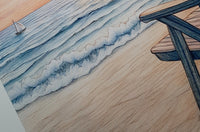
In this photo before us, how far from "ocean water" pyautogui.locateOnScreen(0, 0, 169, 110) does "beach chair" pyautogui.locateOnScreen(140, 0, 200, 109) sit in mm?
295

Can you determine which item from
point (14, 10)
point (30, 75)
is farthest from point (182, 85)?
point (14, 10)

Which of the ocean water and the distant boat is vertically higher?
the distant boat

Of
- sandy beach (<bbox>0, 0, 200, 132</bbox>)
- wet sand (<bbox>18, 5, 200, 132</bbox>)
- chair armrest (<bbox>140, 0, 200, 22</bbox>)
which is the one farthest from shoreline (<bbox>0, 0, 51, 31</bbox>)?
Answer: chair armrest (<bbox>140, 0, 200, 22</bbox>)

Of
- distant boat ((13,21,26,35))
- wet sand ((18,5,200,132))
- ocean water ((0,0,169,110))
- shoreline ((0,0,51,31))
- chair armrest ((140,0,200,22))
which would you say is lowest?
wet sand ((18,5,200,132))

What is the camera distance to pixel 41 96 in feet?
5.30

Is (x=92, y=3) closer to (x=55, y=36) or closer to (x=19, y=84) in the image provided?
(x=55, y=36)

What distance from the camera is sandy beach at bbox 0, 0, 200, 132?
4.58ft

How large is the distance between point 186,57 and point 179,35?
0.11m

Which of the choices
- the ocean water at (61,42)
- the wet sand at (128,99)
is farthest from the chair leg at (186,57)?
the ocean water at (61,42)

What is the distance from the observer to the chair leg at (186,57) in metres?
1.08

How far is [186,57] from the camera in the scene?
3.67 ft

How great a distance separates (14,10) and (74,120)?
811 millimetres

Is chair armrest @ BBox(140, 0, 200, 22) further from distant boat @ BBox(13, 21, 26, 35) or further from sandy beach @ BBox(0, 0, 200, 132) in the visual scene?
distant boat @ BBox(13, 21, 26, 35)

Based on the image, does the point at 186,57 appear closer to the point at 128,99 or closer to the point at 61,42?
the point at 128,99
